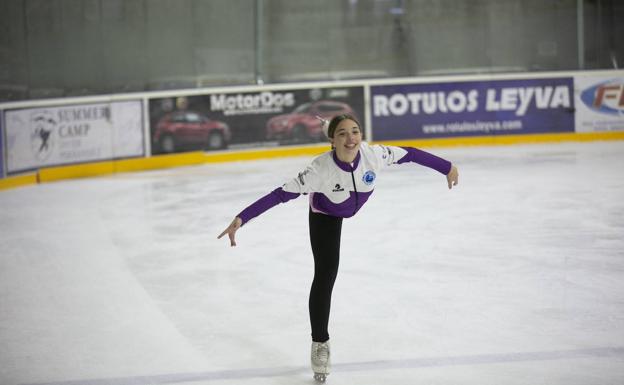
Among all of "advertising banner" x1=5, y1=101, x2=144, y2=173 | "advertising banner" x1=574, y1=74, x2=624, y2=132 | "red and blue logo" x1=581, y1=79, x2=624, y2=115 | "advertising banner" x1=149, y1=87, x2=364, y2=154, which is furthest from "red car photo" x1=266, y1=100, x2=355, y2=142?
"red and blue logo" x1=581, y1=79, x2=624, y2=115

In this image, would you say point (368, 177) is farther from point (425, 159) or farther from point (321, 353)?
point (321, 353)

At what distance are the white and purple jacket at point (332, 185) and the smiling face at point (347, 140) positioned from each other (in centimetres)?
5

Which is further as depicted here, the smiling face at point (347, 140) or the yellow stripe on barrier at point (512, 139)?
the yellow stripe on barrier at point (512, 139)

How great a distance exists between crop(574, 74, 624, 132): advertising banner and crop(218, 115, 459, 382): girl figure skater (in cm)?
1184

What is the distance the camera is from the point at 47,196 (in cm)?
1180

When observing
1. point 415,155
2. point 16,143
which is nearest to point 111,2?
point 16,143

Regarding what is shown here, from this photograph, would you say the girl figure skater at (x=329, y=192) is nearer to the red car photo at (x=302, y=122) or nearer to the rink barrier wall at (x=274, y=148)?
the rink barrier wall at (x=274, y=148)

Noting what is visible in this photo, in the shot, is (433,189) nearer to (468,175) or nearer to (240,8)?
(468,175)

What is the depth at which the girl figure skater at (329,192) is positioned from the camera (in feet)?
14.8

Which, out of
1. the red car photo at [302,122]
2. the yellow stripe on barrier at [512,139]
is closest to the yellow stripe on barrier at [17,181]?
the red car photo at [302,122]

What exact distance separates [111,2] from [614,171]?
8230 millimetres

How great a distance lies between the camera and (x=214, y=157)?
1502cm

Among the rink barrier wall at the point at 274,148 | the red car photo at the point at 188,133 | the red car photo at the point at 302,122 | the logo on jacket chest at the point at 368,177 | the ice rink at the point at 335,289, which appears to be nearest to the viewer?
the logo on jacket chest at the point at 368,177

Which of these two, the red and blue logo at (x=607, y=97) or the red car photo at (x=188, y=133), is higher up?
the red and blue logo at (x=607, y=97)
